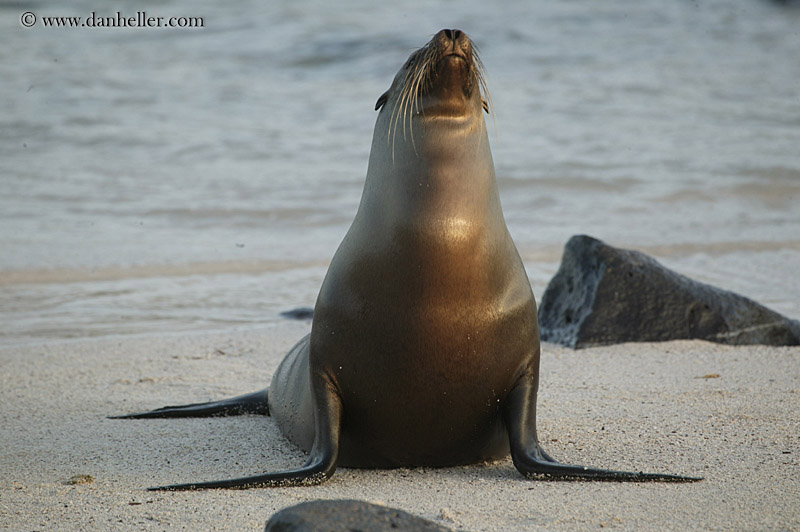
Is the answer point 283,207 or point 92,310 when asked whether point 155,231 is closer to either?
point 283,207

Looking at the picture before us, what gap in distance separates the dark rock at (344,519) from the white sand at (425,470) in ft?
1.78

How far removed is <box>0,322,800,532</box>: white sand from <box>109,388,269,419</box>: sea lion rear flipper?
0.09 meters

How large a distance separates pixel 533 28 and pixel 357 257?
21146 mm

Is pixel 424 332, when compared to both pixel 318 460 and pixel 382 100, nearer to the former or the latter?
pixel 318 460

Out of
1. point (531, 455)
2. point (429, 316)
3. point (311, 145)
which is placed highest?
point (429, 316)

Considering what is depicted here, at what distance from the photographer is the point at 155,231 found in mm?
9930

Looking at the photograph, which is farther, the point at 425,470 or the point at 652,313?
the point at 652,313

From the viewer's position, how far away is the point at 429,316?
11.4 feet

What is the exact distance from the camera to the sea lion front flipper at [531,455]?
340 cm

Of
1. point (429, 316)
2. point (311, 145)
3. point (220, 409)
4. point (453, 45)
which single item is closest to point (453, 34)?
point (453, 45)

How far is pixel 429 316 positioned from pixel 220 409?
1651 mm

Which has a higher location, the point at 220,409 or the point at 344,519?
the point at 344,519

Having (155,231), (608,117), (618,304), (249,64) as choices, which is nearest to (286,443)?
(618,304)

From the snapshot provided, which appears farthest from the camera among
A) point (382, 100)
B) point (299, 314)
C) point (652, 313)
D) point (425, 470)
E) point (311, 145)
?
point (311, 145)
